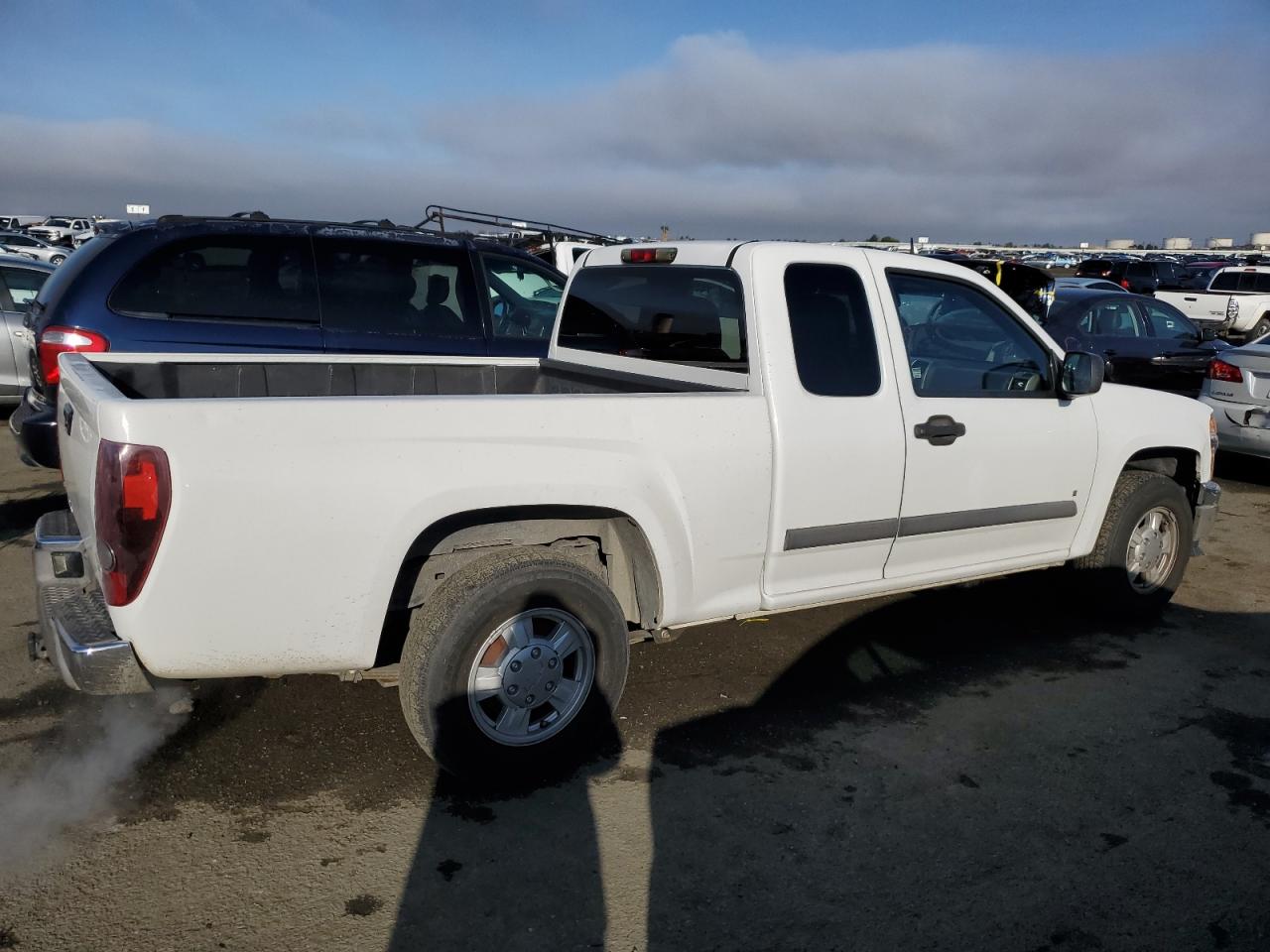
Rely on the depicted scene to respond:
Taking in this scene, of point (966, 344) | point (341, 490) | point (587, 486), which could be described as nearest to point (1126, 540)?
point (966, 344)

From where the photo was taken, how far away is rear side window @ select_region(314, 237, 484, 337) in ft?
21.1

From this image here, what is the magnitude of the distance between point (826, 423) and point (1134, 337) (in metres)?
8.63

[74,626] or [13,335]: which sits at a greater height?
[13,335]

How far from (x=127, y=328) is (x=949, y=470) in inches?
178

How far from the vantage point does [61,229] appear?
3775 cm

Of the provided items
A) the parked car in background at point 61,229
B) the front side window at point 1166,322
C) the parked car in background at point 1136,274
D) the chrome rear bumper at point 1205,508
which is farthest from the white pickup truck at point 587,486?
the parked car in background at point 61,229

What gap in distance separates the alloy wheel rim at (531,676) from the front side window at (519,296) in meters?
3.64

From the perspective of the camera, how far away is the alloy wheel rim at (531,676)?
11.5 ft

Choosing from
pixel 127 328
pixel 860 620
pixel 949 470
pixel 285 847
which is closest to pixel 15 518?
pixel 127 328

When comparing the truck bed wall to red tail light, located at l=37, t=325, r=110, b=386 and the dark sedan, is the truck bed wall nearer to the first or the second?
red tail light, located at l=37, t=325, r=110, b=386

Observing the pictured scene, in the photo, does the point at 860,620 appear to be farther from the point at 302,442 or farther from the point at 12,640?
the point at 12,640

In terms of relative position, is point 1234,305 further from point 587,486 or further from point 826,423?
point 587,486

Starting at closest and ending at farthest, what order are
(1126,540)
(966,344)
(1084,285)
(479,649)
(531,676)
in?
1. (479,649)
2. (531,676)
3. (966,344)
4. (1126,540)
5. (1084,285)

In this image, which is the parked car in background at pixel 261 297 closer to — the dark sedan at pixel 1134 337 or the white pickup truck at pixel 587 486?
the white pickup truck at pixel 587 486
